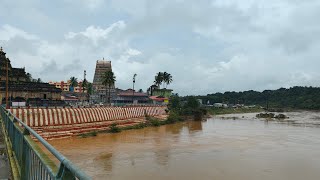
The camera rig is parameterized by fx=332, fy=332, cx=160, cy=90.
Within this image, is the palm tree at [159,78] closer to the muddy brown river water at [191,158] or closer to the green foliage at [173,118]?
the green foliage at [173,118]

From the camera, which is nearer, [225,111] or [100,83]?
[100,83]

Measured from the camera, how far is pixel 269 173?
27703mm

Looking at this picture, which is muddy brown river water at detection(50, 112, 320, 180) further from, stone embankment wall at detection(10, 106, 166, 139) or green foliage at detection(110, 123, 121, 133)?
green foliage at detection(110, 123, 121, 133)

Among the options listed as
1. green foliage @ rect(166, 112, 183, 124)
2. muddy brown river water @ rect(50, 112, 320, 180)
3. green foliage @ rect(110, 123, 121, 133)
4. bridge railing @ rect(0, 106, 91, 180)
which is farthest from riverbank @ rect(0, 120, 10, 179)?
green foliage @ rect(166, 112, 183, 124)

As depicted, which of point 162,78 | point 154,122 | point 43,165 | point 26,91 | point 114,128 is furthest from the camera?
point 162,78

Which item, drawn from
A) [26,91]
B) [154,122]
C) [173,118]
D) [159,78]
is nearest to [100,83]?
[159,78]

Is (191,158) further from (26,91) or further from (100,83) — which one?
(100,83)

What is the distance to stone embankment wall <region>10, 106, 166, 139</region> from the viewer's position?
45.3m

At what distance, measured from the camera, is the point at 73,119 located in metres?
52.7

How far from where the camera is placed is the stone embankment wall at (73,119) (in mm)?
45344

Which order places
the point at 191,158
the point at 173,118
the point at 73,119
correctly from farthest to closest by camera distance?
the point at 173,118 < the point at 73,119 < the point at 191,158

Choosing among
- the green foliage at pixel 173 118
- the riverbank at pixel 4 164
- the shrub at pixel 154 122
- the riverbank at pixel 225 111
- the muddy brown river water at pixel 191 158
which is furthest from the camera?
the riverbank at pixel 225 111

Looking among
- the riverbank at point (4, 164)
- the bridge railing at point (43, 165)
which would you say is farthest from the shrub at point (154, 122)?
the bridge railing at point (43, 165)

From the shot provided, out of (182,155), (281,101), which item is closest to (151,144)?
(182,155)
